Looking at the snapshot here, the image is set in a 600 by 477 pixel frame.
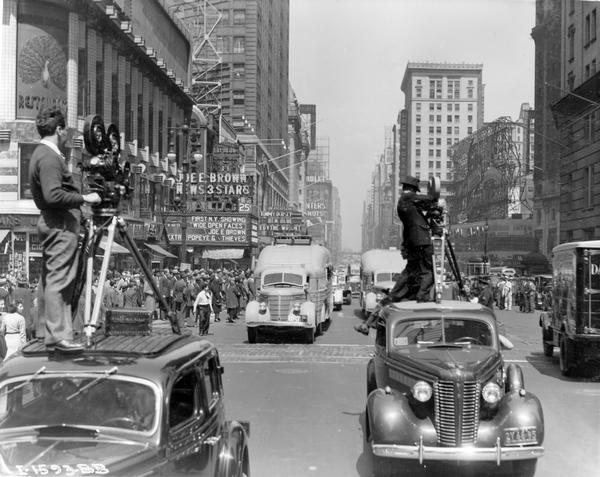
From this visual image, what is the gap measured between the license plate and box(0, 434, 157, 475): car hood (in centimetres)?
394

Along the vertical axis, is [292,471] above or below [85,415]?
below

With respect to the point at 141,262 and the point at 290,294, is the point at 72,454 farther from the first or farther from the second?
the point at 290,294

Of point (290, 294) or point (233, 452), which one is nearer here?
point (233, 452)

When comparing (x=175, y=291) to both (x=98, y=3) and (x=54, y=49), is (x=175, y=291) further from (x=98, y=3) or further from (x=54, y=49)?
(x=98, y=3)

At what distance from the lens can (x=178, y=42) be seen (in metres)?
53.7

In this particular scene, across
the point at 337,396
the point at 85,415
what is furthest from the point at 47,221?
the point at 337,396

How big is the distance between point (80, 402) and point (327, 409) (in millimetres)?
6711

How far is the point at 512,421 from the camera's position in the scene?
6.65m

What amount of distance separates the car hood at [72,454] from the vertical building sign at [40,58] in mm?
22643

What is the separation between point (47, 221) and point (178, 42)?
168 ft

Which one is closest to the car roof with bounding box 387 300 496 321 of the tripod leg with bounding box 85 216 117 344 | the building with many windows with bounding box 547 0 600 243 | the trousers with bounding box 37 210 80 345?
the tripod leg with bounding box 85 216 117 344

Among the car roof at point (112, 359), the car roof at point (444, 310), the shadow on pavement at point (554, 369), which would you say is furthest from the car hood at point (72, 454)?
the shadow on pavement at point (554, 369)

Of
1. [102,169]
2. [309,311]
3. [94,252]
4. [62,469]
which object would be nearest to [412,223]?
[102,169]

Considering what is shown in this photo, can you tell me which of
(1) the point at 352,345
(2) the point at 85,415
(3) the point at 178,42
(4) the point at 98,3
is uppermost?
(3) the point at 178,42
